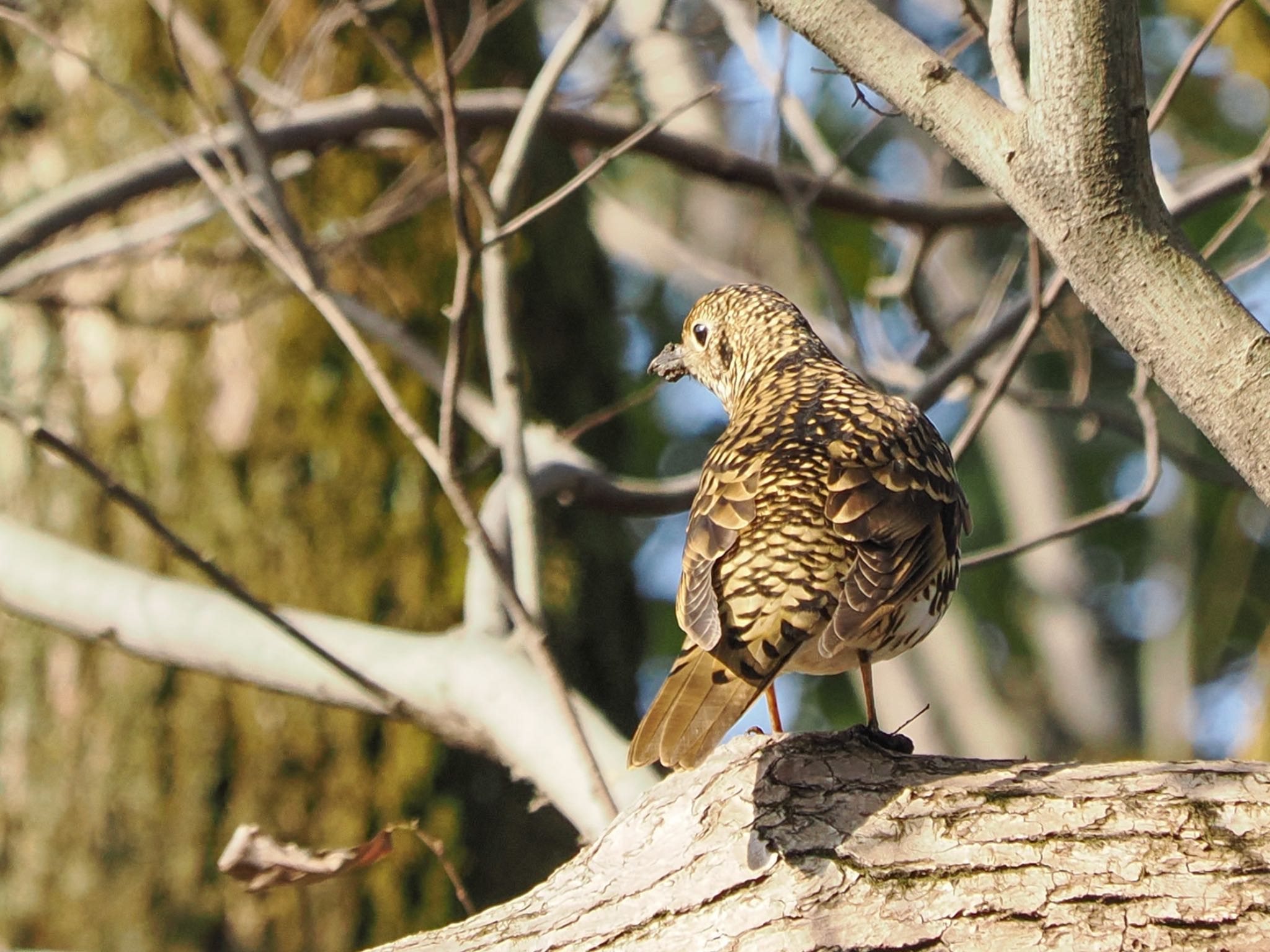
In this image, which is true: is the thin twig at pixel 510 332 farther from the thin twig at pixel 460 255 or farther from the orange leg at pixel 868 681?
the orange leg at pixel 868 681

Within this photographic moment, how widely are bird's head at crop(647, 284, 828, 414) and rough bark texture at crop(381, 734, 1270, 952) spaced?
2.18 meters

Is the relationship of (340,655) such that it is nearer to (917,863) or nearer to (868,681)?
(868,681)

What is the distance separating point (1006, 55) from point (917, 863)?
4.83ft

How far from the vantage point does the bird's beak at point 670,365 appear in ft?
16.4

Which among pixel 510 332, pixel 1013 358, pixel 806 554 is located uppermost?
pixel 510 332

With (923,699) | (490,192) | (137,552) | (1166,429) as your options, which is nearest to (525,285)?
(137,552)

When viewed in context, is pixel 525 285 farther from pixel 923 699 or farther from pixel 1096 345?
pixel 923 699

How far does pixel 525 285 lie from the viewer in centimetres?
681

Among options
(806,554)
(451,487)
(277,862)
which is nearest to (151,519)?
(451,487)

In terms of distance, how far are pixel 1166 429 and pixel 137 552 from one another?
23.6 ft


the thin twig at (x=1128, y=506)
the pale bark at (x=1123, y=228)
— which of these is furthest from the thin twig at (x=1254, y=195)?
the pale bark at (x=1123, y=228)

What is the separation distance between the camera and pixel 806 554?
344cm

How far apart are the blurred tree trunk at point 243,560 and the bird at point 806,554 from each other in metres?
2.31

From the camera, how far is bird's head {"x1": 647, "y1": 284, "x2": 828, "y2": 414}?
4.87 meters
